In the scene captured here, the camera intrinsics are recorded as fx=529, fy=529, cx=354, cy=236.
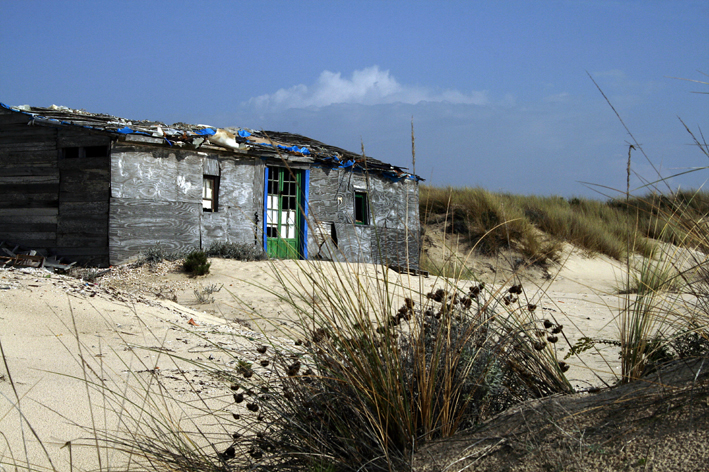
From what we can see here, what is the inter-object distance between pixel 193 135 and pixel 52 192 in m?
3.20

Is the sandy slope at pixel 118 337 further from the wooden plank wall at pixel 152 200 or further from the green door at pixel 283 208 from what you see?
the green door at pixel 283 208

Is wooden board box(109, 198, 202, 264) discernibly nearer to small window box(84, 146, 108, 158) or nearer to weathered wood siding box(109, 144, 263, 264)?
weathered wood siding box(109, 144, 263, 264)

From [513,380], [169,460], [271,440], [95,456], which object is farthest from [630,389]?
[95,456]

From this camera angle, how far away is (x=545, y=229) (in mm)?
16750

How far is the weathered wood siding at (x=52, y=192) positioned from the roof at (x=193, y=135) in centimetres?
30

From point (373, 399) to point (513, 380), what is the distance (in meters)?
0.75

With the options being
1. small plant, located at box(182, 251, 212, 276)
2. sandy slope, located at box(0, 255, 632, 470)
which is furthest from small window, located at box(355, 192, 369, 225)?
small plant, located at box(182, 251, 212, 276)

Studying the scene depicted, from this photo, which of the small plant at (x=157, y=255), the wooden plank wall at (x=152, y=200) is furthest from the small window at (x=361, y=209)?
the small plant at (x=157, y=255)

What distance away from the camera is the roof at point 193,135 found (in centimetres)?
1067

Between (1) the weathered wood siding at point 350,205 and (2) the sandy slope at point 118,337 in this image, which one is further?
(1) the weathered wood siding at point 350,205

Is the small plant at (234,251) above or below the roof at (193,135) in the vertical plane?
below

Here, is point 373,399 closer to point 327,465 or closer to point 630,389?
point 327,465

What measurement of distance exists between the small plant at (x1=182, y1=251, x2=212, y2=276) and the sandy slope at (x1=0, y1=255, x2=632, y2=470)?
173mm

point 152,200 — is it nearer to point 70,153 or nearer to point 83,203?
point 83,203
